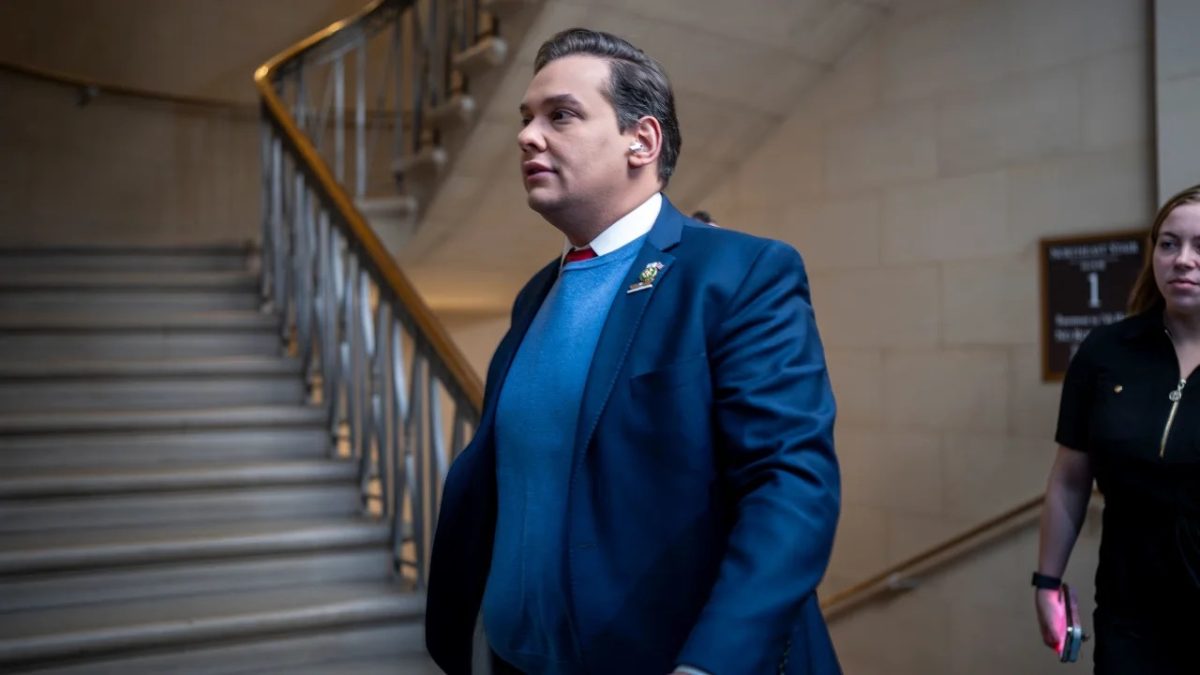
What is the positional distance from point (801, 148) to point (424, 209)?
5.21ft

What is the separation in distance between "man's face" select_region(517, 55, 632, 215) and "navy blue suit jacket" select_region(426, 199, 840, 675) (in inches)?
4.7

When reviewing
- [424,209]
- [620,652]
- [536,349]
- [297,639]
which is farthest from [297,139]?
[620,652]

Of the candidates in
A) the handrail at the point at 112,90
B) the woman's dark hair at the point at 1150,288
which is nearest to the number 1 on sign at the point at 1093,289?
the woman's dark hair at the point at 1150,288

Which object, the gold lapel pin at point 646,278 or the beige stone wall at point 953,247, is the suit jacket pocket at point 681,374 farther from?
the beige stone wall at point 953,247

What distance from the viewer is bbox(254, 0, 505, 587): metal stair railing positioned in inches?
120

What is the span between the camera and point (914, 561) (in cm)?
376

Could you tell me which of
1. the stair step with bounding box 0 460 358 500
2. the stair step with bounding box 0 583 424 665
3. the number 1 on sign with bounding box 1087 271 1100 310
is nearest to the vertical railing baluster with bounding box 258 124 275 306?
the stair step with bounding box 0 460 358 500

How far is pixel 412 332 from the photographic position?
10.2 ft

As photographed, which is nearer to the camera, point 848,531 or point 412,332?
point 412,332

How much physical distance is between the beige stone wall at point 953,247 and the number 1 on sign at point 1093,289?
0.47 feet

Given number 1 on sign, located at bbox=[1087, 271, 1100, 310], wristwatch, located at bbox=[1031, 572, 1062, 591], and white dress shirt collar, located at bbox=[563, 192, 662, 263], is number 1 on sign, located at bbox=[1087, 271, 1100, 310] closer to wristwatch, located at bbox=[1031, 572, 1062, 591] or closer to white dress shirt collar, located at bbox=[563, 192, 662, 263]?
wristwatch, located at bbox=[1031, 572, 1062, 591]

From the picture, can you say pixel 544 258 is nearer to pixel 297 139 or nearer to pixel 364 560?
pixel 297 139

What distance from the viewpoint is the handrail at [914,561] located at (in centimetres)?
349

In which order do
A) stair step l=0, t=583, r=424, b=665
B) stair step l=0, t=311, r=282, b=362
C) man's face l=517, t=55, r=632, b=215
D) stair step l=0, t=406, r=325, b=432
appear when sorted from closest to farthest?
man's face l=517, t=55, r=632, b=215, stair step l=0, t=583, r=424, b=665, stair step l=0, t=406, r=325, b=432, stair step l=0, t=311, r=282, b=362
